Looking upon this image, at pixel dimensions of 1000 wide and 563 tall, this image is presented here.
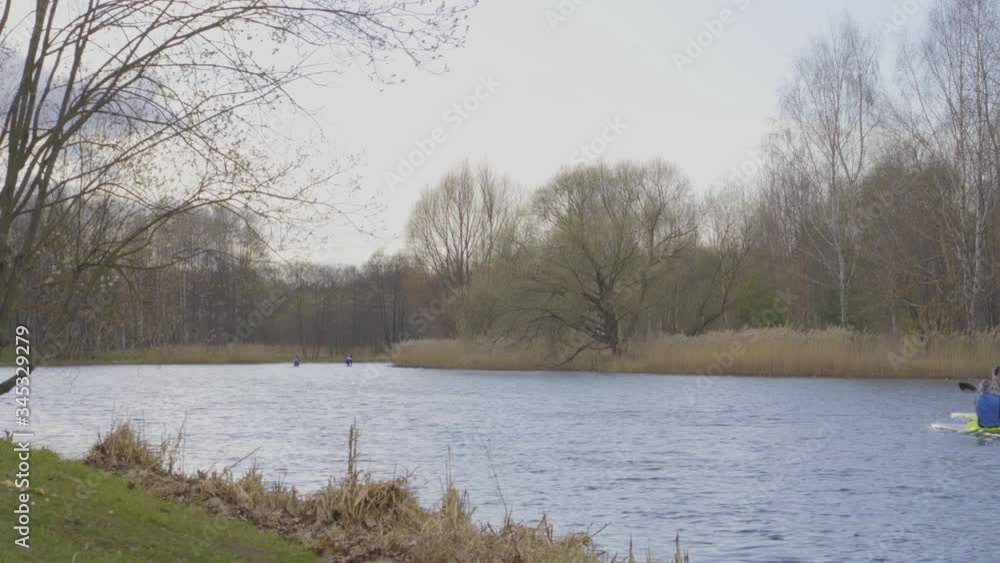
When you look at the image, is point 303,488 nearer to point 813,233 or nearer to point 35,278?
point 35,278

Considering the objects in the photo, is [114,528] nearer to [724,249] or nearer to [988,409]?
[988,409]

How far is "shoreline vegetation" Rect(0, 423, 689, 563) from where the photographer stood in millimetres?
7320

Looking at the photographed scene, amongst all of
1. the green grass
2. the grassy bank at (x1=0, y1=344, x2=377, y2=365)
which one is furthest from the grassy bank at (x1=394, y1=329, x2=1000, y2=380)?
the green grass

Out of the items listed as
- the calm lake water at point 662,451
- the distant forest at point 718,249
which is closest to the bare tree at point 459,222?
the distant forest at point 718,249

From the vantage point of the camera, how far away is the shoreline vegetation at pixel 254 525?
7.32 m

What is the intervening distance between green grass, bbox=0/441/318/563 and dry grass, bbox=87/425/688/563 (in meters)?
0.41

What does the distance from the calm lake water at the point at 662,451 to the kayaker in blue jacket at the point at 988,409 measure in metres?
0.54

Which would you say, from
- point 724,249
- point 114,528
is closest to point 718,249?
point 724,249

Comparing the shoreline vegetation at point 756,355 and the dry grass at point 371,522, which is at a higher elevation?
the shoreline vegetation at point 756,355

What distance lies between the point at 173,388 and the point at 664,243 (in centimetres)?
2351

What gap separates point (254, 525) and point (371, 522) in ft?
3.57

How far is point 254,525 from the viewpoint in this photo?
9.22 meters

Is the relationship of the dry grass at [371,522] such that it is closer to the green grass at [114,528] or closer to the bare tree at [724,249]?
the green grass at [114,528]

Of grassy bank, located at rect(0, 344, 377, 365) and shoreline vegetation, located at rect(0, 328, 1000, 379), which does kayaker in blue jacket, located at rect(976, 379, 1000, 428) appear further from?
grassy bank, located at rect(0, 344, 377, 365)
